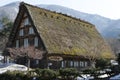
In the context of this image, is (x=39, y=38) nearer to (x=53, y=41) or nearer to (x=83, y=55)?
(x=53, y=41)

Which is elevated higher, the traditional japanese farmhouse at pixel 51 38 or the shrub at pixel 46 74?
the traditional japanese farmhouse at pixel 51 38

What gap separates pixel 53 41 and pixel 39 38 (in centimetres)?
243

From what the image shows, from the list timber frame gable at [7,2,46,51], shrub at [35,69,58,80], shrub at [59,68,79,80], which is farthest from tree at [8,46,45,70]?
shrub at [59,68,79,80]

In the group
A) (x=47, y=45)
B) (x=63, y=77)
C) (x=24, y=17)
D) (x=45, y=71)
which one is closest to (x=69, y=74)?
(x=63, y=77)

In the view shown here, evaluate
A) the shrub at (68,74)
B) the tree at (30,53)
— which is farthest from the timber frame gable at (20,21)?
the shrub at (68,74)

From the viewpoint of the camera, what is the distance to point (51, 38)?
47.8m

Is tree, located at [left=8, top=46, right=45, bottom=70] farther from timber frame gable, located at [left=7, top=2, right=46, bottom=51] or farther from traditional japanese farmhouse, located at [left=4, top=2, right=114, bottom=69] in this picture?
timber frame gable, located at [left=7, top=2, right=46, bottom=51]

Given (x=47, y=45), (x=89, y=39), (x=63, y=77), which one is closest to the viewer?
(x=63, y=77)

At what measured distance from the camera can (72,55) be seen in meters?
49.3

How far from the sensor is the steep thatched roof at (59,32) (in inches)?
1850

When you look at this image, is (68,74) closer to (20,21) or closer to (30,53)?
(30,53)

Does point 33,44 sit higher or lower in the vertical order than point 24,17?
lower

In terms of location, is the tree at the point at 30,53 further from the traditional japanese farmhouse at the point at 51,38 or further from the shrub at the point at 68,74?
the shrub at the point at 68,74

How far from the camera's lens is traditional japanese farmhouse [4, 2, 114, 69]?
46.5 meters
